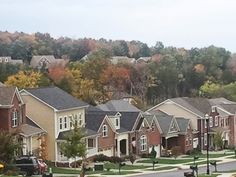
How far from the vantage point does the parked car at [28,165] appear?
50938mm

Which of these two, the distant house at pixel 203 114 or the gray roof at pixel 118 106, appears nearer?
the gray roof at pixel 118 106

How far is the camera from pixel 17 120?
6006 centimetres

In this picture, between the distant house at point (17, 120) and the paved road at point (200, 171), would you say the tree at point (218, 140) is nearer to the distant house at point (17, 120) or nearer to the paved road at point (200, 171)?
the paved road at point (200, 171)

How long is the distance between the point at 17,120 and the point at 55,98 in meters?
6.54

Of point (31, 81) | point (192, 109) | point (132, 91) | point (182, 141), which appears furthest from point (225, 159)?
point (132, 91)

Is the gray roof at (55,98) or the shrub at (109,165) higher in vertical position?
the gray roof at (55,98)

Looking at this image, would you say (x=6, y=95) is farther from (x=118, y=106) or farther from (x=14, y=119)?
(x=118, y=106)

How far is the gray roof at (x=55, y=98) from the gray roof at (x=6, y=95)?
15.5 feet

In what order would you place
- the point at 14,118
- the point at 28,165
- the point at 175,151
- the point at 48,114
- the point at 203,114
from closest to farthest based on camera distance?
1. the point at 28,165
2. the point at 14,118
3. the point at 48,114
4. the point at 175,151
5. the point at 203,114

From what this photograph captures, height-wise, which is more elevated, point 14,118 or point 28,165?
point 14,118

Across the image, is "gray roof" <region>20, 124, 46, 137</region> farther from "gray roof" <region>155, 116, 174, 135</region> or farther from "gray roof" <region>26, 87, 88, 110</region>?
Result: "gray roof" <region>155, 116, 174, 135</region>

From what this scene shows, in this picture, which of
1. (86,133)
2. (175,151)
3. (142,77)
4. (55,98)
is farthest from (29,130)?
(142,77)

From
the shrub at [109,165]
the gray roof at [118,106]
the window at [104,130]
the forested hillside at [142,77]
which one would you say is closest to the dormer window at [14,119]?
the shrub at [109,165]

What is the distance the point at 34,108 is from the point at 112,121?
34.5 feet
